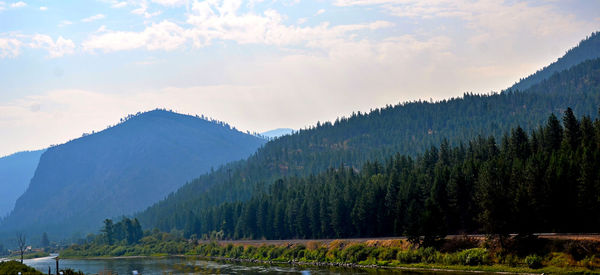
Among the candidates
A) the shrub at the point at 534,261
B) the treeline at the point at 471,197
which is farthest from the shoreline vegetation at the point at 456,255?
the treeline at the point at 471,197

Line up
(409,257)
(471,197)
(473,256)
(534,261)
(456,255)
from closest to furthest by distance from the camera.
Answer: (534,261) < (473,256) < (456,255) < (409,257) < (471,197)

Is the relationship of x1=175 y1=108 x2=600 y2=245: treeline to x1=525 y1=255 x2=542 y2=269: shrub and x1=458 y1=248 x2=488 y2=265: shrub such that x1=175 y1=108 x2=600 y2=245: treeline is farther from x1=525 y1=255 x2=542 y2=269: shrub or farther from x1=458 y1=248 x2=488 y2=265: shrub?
x1=525 y1=255 x2=542 y2=269: shrub

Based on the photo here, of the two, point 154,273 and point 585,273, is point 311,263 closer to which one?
point 154,273

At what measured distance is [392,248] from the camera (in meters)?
106

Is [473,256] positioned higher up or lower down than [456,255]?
lower down

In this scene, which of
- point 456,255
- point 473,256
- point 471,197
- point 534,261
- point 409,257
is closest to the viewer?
point 534,261

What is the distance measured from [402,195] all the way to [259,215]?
65647 mm

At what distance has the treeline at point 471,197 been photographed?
85188 millimetres

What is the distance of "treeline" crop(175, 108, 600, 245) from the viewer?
279 feet

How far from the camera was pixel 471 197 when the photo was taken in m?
105

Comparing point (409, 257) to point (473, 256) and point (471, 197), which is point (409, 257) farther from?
point (471, 197)

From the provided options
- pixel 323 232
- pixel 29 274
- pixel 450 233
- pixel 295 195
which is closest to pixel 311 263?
pixel 323 232

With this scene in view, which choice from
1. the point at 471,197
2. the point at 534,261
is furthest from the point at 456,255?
the point at 471,197

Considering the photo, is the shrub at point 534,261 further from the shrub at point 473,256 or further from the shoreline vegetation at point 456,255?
the shrub at point 473,256
